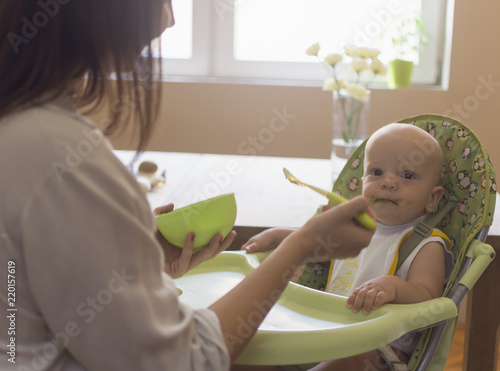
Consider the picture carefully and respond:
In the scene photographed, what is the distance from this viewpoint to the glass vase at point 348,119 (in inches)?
86.3

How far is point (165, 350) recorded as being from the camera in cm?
73

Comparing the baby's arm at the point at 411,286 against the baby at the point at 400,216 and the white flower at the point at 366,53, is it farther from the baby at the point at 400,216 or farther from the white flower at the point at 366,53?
the white flower at the point at 366,53

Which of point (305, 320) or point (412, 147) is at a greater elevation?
point (412, 147)

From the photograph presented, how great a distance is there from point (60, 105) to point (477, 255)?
0.78 meters

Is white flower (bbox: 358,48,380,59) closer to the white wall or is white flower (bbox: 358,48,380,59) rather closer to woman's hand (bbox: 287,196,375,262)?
the white wall

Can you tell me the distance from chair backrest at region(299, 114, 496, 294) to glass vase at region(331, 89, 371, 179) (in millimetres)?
715

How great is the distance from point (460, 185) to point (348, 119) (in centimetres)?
93

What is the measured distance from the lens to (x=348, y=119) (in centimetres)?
222

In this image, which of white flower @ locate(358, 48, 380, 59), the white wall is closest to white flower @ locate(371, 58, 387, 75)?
white flower @ locate(358, 48, 380, 59)

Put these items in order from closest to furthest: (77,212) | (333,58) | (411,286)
Answer: (77,212) < (411,286) < (333,58)

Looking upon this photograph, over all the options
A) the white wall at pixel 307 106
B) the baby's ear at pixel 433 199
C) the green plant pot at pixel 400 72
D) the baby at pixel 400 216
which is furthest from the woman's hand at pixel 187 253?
the green plant pot at pixel 400 72

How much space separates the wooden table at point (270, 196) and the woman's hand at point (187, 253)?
1.22ft

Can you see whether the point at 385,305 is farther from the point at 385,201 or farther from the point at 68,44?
the point at 68,44

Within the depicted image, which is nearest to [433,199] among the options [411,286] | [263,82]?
[411,286]
